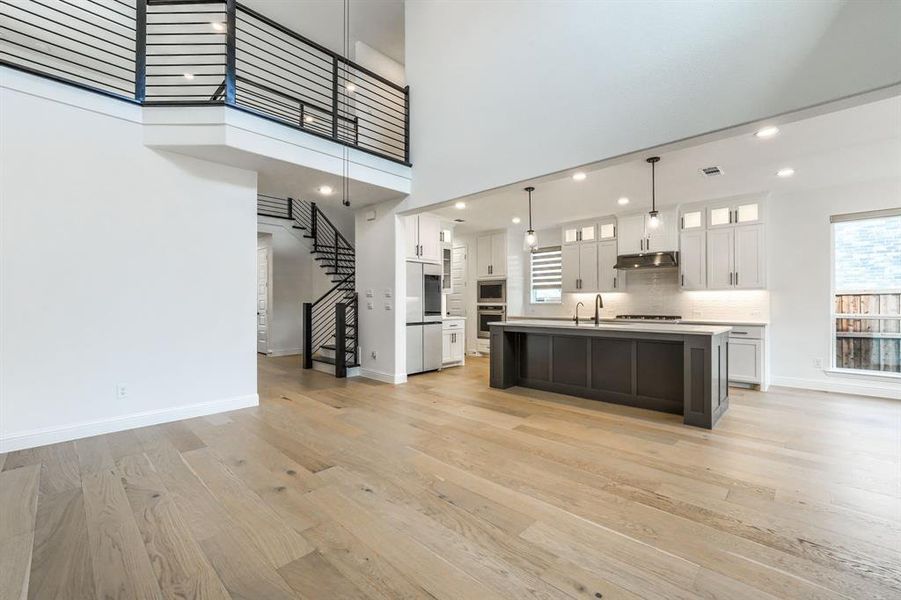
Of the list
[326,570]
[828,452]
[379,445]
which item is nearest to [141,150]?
[379,445]

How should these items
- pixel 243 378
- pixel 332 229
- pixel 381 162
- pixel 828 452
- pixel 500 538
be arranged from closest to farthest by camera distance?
pixel 500 538 → pixel 828 452 → pixel 243 378 → pixel 381 162 → pixel 332 229

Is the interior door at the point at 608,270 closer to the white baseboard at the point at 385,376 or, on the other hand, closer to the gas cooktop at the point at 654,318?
the gas cooktop at the point at 654,318

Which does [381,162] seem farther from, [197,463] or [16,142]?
[197,463]

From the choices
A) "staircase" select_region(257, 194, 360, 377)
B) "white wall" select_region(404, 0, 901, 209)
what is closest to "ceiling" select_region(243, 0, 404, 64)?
"white wall" select_region(404, 0, 901, 209)

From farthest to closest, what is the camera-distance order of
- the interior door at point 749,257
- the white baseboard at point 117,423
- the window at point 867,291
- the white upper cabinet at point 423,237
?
the white upper cabinet at point 423,237, the interior door at point 749,257, the window at point 867,291, the white baseboard at point 117,423

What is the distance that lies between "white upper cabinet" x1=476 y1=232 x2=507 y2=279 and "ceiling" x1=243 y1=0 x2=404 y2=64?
12.8 feet

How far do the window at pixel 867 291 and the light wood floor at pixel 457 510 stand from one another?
6.67 feet

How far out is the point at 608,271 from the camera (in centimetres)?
695

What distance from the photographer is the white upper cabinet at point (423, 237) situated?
5.94 metres

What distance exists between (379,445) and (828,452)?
11.5 ft

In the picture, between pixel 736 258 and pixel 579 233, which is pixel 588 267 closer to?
pixel 579 233

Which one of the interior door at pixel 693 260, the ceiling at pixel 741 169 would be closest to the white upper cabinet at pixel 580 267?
the ceiling at pixel 741 169

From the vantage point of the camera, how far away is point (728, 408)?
4.29 meters

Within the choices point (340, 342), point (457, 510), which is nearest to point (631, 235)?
point (340, 342)
